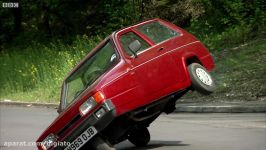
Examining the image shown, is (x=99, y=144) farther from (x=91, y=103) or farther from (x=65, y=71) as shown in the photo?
(x=65, y=71)

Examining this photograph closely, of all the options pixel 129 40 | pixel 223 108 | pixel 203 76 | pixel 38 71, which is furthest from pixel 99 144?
pixel 38 71

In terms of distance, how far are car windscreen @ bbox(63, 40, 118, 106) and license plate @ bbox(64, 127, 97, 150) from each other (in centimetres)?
92

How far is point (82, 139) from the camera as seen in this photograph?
9406mm

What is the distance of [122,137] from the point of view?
1051 cm

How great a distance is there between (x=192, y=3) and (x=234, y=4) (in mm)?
2288

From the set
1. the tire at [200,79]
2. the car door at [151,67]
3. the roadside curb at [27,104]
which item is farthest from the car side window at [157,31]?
the roadside curb at [27,104]

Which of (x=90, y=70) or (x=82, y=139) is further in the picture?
(x=90, y=70)

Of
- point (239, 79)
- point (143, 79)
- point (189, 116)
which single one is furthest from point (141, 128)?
point (239, 79)

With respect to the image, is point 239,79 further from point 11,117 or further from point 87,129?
point 87,129

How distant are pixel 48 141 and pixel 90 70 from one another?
1.35 metres

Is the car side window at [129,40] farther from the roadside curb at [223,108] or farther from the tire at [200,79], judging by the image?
the roadside curb at [223,108]

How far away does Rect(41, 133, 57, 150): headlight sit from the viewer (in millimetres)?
9742

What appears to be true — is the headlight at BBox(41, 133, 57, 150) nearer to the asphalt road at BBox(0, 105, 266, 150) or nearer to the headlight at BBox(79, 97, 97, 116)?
the headlight at BBox(79, 97, 97, 116)

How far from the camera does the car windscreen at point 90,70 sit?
1013 cm
